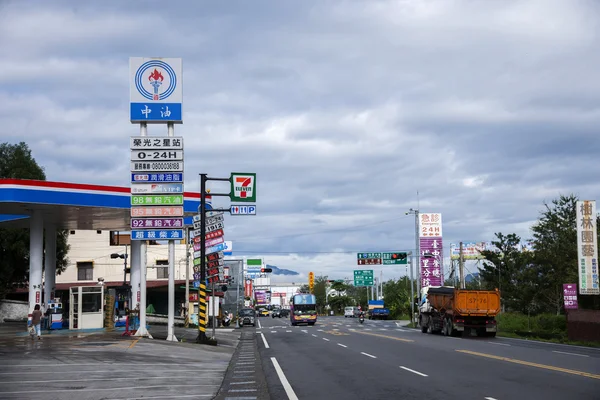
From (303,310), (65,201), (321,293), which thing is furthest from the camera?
(321,293)

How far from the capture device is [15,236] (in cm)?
5244

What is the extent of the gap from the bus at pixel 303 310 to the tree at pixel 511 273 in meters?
17.3

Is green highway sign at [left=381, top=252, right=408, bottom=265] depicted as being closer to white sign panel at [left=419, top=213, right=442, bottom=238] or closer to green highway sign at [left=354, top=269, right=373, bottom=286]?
white sign panel at [left=419, top=213, right=442, bottom=238]

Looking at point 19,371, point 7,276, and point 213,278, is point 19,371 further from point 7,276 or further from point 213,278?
point 7,276

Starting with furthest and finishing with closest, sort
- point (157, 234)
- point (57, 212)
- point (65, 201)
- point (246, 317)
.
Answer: point (246, 317) < point (57, 212) < point (65, 201) < point (157, 234)

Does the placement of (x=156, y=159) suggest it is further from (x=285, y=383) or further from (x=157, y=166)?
(x=285, y=383)

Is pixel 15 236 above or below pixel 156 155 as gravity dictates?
below

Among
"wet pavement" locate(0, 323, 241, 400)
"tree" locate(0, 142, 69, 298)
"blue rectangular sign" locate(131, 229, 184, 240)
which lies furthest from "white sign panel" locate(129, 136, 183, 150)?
"tree" locate(0, 142, 69, 298)

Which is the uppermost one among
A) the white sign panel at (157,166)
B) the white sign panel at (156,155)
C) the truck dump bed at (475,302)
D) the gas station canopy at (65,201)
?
the white sign panel at (156,155)

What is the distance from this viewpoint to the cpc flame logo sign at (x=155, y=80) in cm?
3123

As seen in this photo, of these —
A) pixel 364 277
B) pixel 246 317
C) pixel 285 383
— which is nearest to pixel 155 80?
pixel 285 383

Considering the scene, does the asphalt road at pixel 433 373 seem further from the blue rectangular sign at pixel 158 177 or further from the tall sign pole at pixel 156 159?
the blue rectangular sign at pixel 158 177

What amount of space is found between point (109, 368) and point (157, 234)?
11.6m

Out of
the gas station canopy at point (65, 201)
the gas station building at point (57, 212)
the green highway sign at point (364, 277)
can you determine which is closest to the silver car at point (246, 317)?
the gas station building at point (57, 212)
